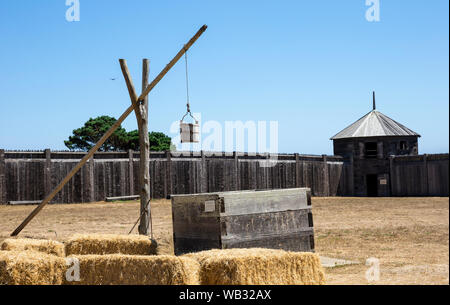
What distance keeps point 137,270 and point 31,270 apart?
1152 mm

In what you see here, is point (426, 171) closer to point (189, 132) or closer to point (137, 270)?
point (189, 132)

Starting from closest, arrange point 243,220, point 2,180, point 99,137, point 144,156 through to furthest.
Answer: point 243,220
point 144,156
point 2,180
point 99,137

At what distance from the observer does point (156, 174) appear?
22297 millimetres

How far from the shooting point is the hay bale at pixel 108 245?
789cm

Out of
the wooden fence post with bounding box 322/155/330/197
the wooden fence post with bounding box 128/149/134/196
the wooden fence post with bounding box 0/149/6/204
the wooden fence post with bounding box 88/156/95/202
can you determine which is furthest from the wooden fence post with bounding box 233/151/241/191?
the wooden fence post with bounding box 0/149/6/204

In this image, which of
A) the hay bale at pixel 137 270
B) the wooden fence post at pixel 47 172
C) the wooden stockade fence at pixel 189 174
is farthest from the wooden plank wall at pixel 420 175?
the hay bale at pixel 137 270

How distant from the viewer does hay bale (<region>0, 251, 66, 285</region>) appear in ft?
19.1

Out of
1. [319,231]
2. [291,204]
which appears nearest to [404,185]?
[319,231]

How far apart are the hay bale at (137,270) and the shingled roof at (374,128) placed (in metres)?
28.0

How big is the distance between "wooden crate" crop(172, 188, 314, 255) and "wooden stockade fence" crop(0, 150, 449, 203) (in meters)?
11.9

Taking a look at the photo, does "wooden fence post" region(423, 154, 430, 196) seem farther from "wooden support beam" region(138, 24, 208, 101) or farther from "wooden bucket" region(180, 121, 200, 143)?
"wooden support beam" region(138, 24, 208, 101)

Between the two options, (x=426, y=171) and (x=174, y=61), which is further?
(x=426, y=171)

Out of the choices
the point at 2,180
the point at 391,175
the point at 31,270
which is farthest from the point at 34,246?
the point at 391,175
